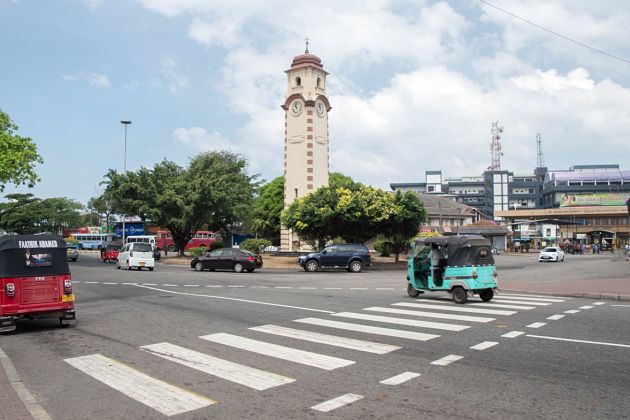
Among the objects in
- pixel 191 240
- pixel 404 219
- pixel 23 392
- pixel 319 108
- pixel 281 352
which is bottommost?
pixel 23 392

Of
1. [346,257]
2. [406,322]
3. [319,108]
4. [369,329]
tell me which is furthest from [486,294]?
[319,108]

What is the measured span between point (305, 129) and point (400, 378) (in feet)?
133

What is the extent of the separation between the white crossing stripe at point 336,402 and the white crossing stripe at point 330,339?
2.29 metres

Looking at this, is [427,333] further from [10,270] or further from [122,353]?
[10,270]

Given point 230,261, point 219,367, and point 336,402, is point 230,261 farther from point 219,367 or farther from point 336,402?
point 336,402

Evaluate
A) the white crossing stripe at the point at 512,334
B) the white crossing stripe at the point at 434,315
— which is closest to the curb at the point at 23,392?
the white crossing stripe at the point at 512,334

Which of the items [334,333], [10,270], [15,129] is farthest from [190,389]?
[15,129]

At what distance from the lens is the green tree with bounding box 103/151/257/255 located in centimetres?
4319

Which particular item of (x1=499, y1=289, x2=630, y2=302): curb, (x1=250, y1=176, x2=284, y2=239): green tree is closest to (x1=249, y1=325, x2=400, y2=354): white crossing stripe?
(x1=499, y1=289, x2=630, y2=302): curb

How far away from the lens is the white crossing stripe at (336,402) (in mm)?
5645

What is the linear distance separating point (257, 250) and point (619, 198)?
84356mm

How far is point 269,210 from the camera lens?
64688 millimetres

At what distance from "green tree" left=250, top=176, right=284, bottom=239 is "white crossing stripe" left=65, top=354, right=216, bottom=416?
5469 cm

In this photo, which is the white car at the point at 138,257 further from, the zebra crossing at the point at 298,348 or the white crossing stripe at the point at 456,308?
the zebra crossing at the point at 298,348
